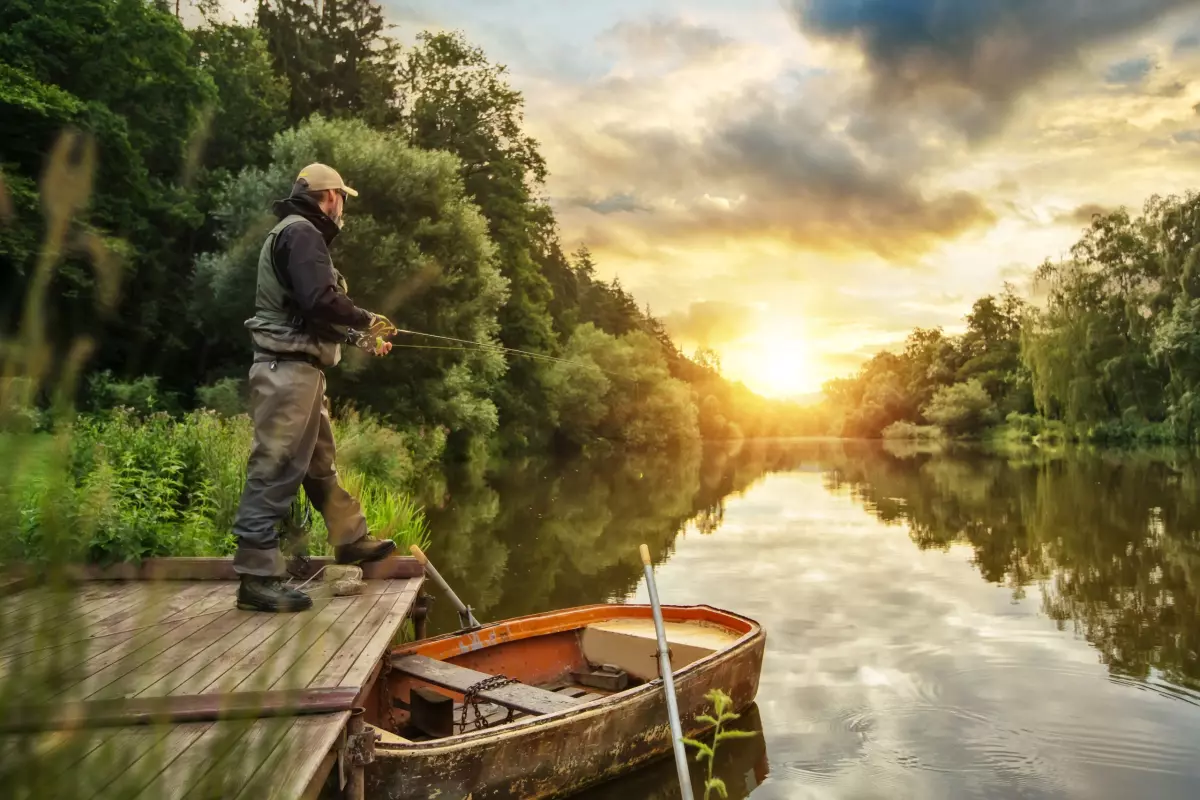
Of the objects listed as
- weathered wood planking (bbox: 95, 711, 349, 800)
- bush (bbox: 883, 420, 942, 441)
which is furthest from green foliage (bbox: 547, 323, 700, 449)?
weathered wood planking (bbox: 95, 711, 349, 800)

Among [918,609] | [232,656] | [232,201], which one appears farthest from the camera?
[232,201]

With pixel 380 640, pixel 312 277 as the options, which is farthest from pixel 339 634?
pixel 312 277

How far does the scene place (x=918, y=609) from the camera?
10.9 metres

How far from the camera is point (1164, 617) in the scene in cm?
998

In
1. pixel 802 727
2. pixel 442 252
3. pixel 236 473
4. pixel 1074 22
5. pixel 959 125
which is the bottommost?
pixel 802 727

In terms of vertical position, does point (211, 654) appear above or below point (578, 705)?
above

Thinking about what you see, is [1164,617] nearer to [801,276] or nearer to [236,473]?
[236,473]

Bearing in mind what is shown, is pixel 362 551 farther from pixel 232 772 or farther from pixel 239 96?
pixel 239 96

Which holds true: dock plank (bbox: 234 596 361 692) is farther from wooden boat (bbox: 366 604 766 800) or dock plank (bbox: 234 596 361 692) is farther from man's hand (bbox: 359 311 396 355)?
man's hand (bbox: 359 311 396 355)

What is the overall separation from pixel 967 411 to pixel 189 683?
74.7m

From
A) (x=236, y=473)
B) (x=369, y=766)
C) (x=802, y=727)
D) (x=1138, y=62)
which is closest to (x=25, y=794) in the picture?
(x=369, y=766)

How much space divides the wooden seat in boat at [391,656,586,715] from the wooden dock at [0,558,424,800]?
29 centimetres

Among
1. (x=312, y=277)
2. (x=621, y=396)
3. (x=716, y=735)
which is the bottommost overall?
(x=716, y=735)

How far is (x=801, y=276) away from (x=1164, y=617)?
2865 cm
